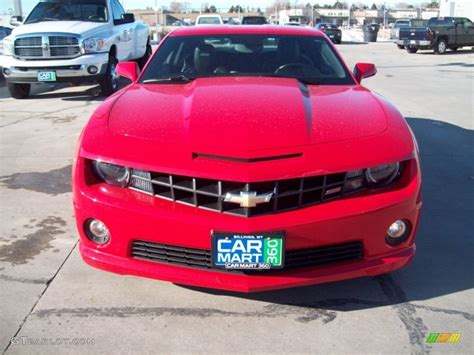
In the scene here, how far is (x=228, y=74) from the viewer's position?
13.7ft

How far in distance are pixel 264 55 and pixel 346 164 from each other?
6.39 ft

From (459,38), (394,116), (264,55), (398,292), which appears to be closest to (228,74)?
(264,55)

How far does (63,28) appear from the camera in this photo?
9.66 m

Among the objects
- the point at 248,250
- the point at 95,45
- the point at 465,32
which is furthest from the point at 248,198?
the point at 465,32

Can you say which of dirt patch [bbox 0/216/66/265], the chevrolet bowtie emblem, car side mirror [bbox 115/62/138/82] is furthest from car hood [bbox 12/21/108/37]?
the chevrolet bowtie emblem

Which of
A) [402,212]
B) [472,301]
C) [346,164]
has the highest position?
[346,164]

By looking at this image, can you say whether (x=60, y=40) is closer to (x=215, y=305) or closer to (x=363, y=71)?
(x=363, y=71)

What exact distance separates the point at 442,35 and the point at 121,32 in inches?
778

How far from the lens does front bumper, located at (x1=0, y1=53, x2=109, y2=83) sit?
952 cm

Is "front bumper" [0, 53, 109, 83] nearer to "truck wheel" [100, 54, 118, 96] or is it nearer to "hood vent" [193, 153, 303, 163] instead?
"truck wheel" [100, 54, 118, 96]

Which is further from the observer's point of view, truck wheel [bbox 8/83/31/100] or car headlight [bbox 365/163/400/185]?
truck wheel [bbox 8/83/31/100]

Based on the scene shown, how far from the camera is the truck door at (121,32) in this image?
35.6 ft

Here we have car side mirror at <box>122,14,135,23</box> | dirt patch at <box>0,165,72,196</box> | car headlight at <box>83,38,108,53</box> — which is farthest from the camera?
car side mirror at <box>122,14,135,23</box>

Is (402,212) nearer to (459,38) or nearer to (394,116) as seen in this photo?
(394,116)
